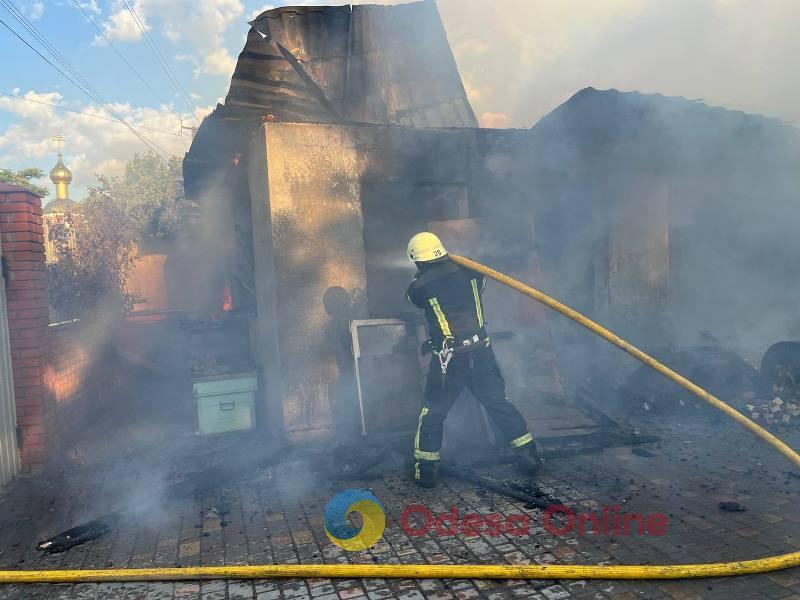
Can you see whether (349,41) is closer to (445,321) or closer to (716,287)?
(445,321)

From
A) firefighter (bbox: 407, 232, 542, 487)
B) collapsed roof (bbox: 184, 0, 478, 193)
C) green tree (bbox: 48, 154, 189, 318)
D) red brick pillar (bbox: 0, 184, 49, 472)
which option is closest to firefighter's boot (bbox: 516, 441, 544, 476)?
firefighter (bbox: 407, 232, 542, 487)

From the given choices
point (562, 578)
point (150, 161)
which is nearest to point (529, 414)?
point (562, 578)

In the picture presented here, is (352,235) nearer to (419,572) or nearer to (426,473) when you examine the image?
(426,473)

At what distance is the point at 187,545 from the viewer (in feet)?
12.6

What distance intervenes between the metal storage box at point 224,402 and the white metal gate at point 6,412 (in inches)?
71.7

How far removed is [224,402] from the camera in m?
6.59

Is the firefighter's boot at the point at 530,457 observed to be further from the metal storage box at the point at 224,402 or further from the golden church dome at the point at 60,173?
the golden church dome at the point at 60,173

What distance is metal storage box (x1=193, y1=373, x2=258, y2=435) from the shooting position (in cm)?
651

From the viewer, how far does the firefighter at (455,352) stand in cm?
488

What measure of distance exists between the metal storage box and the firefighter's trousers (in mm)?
2805

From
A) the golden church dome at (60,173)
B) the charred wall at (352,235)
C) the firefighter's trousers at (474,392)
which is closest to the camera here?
the firefighter's trousers at (474,392)

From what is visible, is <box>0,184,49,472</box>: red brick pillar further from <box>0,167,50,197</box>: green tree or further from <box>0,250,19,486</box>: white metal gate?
<box>0,167,50,197</box>: green tree

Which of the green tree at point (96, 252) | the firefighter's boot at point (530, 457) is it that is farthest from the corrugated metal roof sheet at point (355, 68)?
the green tree at point (96, 252)

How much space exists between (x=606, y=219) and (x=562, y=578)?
244 inches
